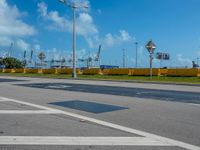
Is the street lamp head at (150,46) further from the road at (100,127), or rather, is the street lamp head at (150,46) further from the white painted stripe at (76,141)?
the white painted stripe at (76,141)

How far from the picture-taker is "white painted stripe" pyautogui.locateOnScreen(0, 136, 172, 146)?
6.36 m

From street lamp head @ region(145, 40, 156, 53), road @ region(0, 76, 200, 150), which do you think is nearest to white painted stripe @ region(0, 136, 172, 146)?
road @ region(0, 76, 200, 150)

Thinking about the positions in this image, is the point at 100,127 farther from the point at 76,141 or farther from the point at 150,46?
the point at 150,46

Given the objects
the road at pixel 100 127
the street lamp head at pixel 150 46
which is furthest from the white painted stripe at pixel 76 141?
the street lamp head at pixel 150 46

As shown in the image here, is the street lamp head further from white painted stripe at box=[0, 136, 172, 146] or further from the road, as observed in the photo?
white painted stripe at box=[0, 136, 172, 146]

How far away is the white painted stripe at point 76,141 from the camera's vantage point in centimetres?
636

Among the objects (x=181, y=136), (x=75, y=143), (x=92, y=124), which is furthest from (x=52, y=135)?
(x=181, y=136)

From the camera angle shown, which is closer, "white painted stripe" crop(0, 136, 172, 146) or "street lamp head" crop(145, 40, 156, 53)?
"white painted stripe" crop(0, 136, 172, 146)

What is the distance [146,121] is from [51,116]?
8.98ft

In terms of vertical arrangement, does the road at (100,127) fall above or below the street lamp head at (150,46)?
below

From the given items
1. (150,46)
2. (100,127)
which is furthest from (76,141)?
(150,46)

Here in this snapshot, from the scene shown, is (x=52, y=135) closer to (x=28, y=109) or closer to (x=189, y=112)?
(x=28, y=109)

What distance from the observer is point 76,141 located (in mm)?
6512

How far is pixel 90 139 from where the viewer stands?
6.69 m
